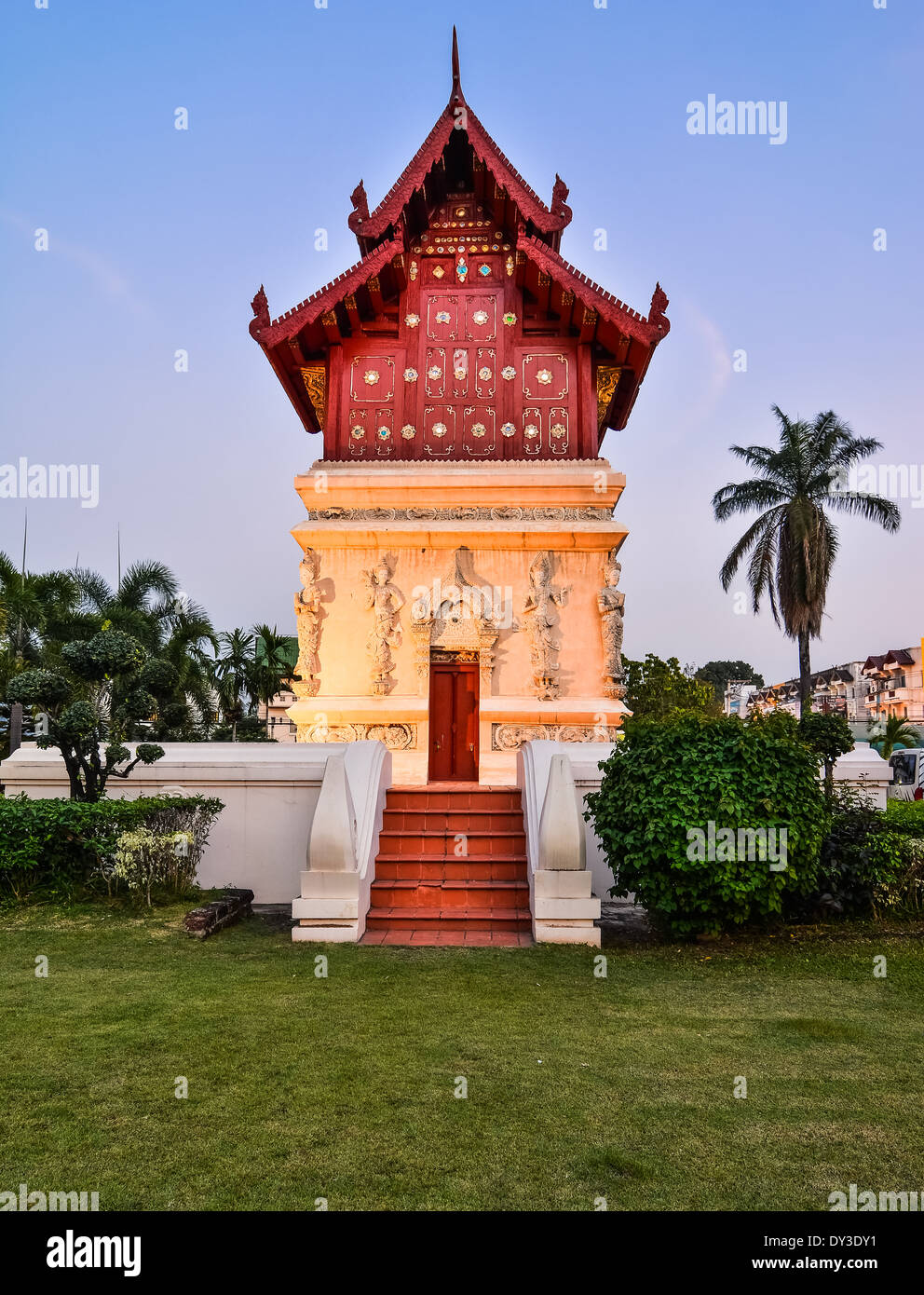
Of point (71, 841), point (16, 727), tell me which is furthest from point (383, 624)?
point (16, 727)

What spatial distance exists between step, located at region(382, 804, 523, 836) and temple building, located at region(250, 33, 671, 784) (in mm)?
2485

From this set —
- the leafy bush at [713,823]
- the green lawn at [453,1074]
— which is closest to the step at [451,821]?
the leafy bush at [713,823]

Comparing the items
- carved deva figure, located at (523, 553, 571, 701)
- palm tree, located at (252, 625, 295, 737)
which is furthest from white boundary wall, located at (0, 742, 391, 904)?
palm tree, located at (252, 625, 295, 737)

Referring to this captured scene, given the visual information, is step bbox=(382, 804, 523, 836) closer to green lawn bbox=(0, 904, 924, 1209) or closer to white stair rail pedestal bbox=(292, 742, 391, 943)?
white stair rail pedestal bbox=(292, 742, 391, 943)

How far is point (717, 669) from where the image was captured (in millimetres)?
85188

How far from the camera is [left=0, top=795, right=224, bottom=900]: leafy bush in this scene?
29.1 ft

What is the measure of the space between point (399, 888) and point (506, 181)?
1227cm

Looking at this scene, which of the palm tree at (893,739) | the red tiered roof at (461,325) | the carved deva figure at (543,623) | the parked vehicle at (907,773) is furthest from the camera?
the palm tree at (893,739)

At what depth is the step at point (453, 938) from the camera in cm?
840

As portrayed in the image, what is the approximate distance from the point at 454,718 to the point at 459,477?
4065 mm

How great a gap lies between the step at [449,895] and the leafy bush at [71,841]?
221 centimetres

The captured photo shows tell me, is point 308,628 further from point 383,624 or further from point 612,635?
point 612,635

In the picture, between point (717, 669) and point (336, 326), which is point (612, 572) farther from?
point (717, 669)

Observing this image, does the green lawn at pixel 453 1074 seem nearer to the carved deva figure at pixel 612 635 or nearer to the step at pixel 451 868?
the step at pixel 451 868
